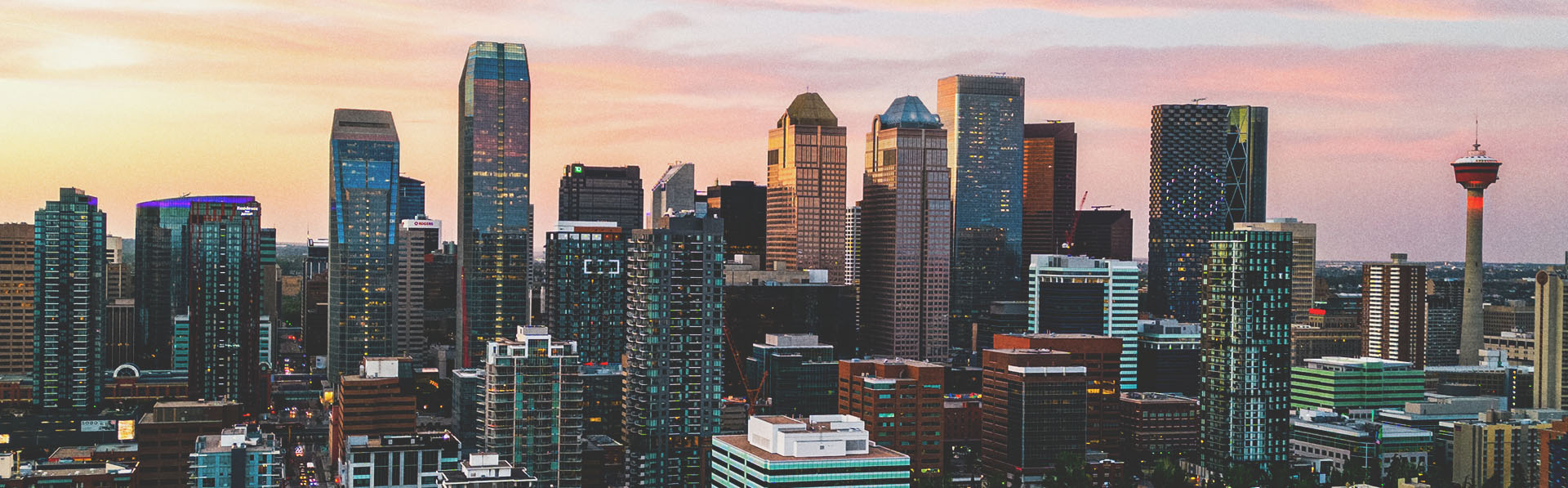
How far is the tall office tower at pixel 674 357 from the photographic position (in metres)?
191

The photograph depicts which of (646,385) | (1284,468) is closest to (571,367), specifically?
(646,385)

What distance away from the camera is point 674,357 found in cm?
19338

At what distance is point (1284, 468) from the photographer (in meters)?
194

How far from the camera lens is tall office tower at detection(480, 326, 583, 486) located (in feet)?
569

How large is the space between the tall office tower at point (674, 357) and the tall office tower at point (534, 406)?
54.2 feet

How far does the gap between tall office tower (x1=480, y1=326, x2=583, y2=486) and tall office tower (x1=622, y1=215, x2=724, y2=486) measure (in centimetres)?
1651

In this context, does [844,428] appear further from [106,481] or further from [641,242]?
[106,481]

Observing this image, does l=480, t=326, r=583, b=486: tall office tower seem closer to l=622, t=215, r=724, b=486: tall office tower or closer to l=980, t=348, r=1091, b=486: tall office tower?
l=622, t=215, r=724, b=486: tall office tower

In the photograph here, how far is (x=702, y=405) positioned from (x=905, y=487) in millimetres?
60023

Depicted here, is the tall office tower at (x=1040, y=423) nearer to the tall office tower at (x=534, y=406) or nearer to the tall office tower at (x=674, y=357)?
the tall office tower at (x=674, y=357)

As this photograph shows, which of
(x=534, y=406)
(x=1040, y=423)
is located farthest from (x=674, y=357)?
(x=1040, y=423)

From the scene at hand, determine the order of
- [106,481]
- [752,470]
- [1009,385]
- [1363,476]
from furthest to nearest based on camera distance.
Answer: [1009,385] < [1363,476] < [106,481] < [752,470]

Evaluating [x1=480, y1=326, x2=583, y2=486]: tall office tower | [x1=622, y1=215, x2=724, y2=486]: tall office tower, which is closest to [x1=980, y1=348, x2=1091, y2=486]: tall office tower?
[x1=622, y1=215, x2=724, y2=486]: tall office tower

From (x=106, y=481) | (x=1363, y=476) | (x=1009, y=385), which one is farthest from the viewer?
(x=1009, y=385)
